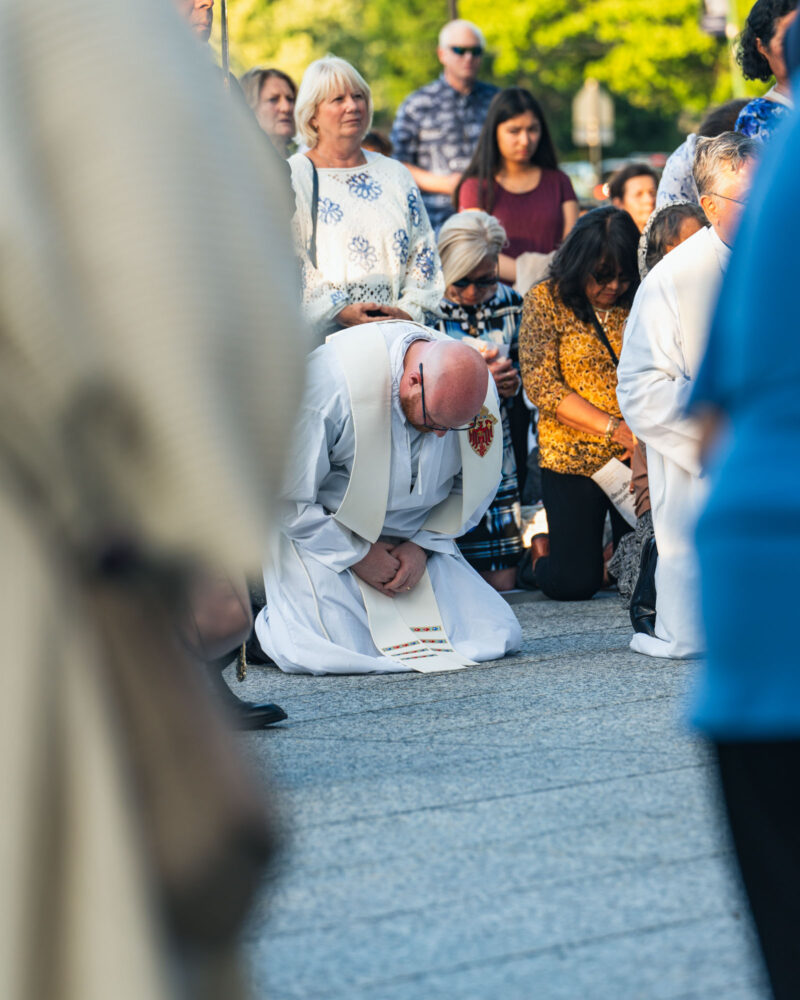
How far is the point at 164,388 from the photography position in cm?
115

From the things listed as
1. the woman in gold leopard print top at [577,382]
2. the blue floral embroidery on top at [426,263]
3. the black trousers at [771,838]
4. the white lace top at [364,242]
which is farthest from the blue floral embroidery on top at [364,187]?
the black trousers at [771,838]

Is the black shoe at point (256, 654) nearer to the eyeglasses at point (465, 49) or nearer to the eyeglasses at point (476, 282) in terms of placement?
the eyeglasses at point (476, 282)

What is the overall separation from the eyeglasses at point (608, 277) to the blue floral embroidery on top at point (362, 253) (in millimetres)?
1106

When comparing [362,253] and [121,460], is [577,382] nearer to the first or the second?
[362,253]

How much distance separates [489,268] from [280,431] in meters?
6.34

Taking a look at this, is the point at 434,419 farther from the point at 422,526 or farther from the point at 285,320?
the point at 285,320

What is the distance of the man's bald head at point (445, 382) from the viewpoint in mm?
5551

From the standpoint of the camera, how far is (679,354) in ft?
18.7

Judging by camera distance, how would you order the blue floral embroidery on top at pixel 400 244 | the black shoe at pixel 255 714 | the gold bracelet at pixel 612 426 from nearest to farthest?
the black shoe at pixel 255 714, the blue floral embroidery on top at pixel 400 244, the gold bracelet at pixel 612 426

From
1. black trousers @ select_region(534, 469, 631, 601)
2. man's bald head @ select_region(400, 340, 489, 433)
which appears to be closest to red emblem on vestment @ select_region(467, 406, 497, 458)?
man's bald head @ select_region(400, 340, 489, 433)

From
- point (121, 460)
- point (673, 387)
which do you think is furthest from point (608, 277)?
point (121, 460)

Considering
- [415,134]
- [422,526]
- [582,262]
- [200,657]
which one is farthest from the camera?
[415,134]

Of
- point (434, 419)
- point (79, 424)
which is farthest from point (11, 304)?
point (434, 419)

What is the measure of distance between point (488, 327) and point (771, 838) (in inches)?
240
